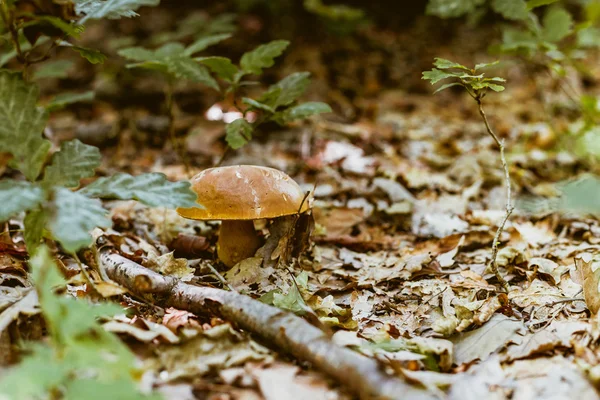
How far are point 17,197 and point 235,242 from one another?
1.30 m

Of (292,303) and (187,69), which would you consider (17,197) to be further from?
(187,69)

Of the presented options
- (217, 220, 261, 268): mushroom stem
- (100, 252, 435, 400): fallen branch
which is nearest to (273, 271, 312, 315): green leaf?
(100, 252, 435, 400): fallen branch

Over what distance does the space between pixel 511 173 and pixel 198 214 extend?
122 inches

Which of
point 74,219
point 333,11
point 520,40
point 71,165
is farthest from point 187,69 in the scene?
point 333,11

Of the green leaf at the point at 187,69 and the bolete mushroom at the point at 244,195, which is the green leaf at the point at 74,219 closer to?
the bolete mushroom at the point at 244,195

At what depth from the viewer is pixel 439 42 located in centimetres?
739

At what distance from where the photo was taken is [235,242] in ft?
9.34

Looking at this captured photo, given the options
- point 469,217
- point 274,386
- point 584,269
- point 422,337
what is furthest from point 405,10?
point 274,386

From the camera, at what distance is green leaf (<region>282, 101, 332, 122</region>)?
307cm

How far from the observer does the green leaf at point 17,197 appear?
1.68 meters

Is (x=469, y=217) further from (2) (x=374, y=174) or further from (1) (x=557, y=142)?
(1) (x=557, y=142)

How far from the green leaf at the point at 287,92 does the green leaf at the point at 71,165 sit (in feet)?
4.21

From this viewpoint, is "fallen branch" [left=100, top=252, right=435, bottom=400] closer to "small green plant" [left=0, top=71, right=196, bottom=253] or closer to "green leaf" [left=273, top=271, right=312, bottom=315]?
"green leaf" [left=273, top=271, right=312, bottom=315]

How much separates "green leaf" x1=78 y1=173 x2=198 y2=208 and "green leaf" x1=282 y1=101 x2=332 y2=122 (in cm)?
131
